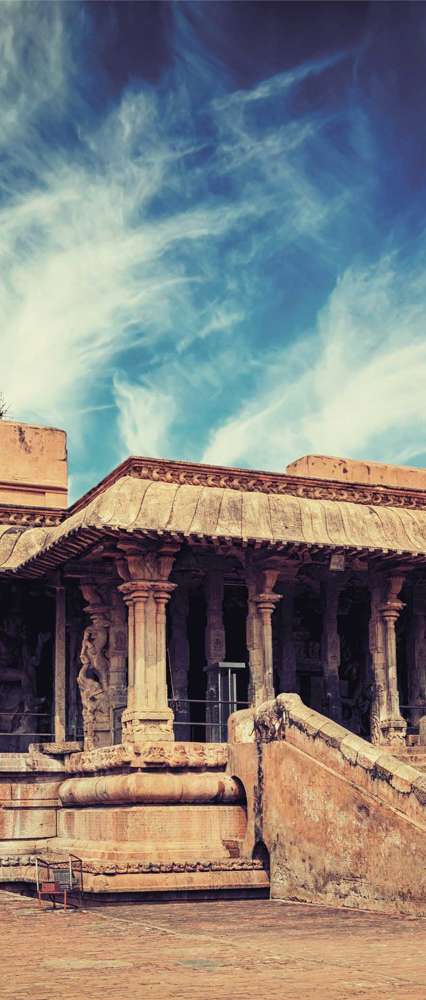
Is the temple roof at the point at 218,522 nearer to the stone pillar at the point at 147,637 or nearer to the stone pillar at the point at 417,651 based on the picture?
the stone pillar at the point at 147,637

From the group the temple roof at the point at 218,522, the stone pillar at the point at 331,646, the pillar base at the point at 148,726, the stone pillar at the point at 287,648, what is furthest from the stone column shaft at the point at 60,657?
the stone pillar at the point at 331,646

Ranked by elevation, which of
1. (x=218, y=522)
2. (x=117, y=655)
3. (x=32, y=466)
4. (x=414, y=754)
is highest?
(x=32, y=466)

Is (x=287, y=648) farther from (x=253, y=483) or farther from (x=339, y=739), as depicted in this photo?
(x=339, y=739)

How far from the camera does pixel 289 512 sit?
1673cm

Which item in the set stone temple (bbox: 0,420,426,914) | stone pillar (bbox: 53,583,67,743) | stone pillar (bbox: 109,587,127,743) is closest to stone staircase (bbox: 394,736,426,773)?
stone temple (bbox: 0,420,426,914)

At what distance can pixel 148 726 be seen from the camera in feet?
49.5

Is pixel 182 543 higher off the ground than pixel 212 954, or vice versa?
pixel 182 543

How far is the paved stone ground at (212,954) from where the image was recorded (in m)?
6.56

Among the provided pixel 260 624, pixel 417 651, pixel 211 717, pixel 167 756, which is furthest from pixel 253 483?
pixel 167 756

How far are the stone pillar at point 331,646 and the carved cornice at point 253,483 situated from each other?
1.40 m

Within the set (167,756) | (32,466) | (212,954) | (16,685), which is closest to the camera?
(212,954)

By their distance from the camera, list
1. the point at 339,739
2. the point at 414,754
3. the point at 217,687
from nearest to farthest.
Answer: the point at 339,739, the point at 414,754, the point at 217,687

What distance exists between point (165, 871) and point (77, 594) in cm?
670

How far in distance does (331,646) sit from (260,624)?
2286 mm
